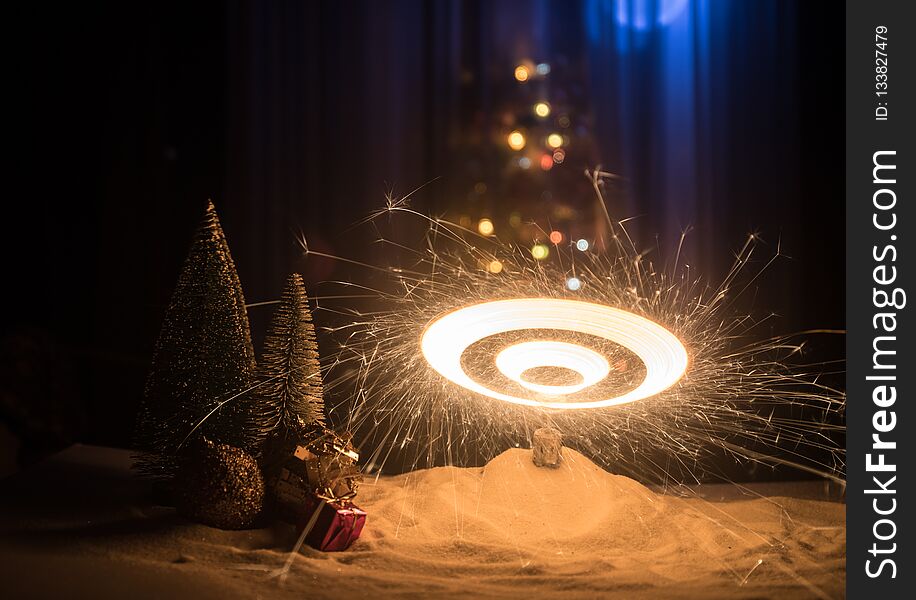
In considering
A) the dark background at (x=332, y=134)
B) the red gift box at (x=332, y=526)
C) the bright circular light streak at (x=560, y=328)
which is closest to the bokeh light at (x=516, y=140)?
the dark background at (x=332, y=134)

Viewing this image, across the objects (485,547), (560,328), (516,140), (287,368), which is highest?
(516,140)

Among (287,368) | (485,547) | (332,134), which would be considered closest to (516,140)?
(332,134)

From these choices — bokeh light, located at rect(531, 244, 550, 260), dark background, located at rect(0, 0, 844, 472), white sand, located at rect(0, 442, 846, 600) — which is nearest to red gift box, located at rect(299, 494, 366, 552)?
white sand, located at rect(0, 442, 846, 600)

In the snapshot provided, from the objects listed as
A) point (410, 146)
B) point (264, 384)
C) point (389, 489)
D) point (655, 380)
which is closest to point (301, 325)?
point (264, 384)

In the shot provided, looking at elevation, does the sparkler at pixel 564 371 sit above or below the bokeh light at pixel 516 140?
below

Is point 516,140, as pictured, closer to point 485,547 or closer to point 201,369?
point 201,369

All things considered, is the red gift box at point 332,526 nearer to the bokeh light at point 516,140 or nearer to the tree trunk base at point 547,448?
the tree trunk base at point 547,448
